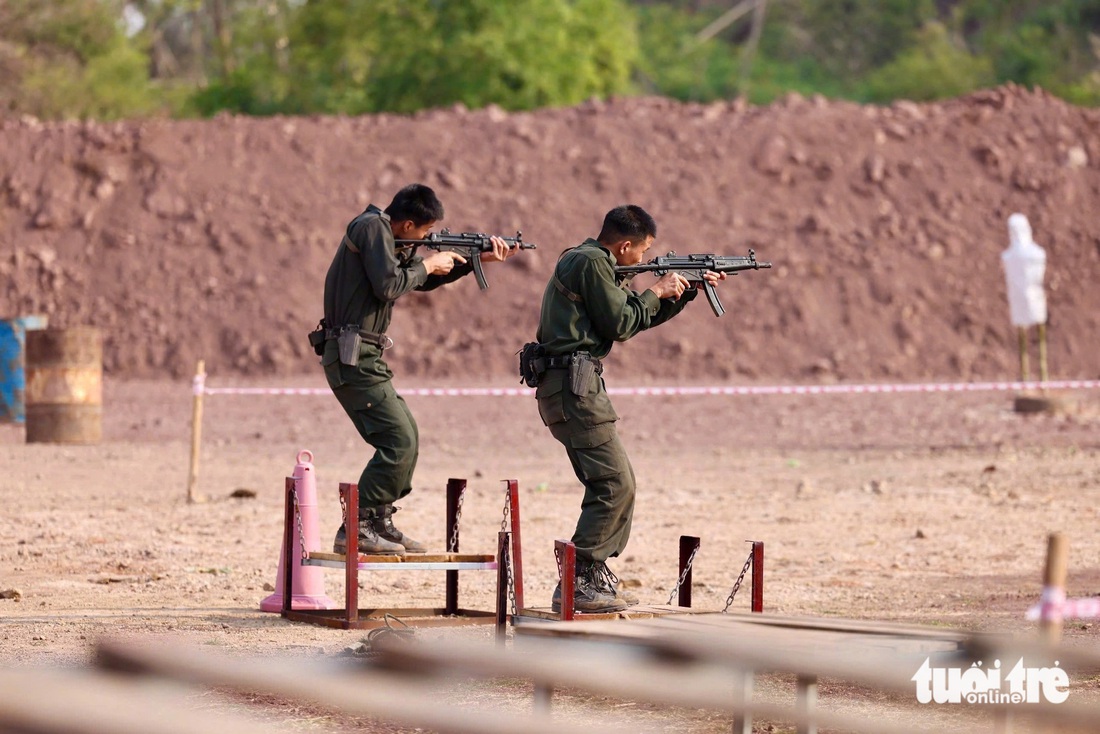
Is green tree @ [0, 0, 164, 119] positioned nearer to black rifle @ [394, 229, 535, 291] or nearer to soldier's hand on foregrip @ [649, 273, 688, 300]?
black rifle @ [394, 229, 535, 291]

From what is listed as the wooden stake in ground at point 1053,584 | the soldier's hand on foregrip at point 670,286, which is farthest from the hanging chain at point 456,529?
the wooden stake in ground at point 1053,584

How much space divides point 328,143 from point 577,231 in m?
5.31

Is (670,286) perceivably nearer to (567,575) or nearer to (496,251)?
(496,251)

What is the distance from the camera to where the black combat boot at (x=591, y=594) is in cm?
760

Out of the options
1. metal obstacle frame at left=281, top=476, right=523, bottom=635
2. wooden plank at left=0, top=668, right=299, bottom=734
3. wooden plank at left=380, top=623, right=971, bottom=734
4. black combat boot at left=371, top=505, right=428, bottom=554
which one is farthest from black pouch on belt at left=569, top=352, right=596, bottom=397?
wooden plank at left=0, top=668, right=299, bottom=734

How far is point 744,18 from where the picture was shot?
57.2 m

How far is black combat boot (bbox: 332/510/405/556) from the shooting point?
852 cm

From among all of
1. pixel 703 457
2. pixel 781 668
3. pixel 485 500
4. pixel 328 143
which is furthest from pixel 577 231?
pixel 781 668

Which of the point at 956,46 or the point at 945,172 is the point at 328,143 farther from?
the point at 956,46

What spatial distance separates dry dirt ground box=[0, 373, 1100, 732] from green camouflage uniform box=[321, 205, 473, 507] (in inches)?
34.2

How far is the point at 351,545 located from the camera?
8172 mm

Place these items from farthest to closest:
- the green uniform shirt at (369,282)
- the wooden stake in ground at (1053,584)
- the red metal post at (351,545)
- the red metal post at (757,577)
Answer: the green uniform shirt at (369,282), the red metal post at (351,545), the red metal post at (757,577), the wooden stake in ground at (1053,584)

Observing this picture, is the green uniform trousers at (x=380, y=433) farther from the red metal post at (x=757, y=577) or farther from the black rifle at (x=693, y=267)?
the red metal post at (x=757, y=577)

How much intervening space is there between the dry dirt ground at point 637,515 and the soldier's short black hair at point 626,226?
2.19 metres
